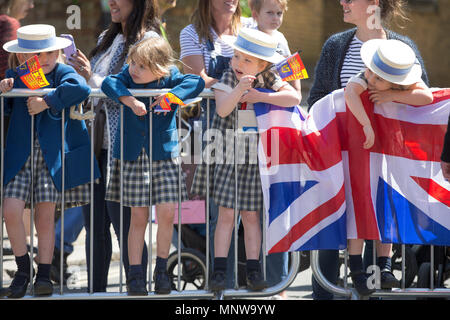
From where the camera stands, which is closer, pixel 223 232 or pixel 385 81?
pixel 385 81

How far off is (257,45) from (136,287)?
5.44 ft

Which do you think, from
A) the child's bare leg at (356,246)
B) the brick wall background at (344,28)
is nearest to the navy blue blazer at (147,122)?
the child's bare leg at (356,246)

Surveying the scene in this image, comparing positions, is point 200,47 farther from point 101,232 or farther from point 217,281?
point 217,281

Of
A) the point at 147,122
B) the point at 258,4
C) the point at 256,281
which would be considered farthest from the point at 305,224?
the point at 258,4

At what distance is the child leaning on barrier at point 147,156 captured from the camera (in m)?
5.38

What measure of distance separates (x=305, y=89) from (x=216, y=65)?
11.8m

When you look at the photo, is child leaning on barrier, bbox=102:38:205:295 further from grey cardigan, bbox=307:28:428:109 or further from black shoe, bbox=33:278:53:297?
grey cardigan, bbox=307:28:428:109

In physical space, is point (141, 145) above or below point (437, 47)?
below

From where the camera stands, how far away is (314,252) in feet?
18.2

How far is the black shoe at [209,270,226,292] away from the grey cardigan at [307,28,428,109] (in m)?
1.35

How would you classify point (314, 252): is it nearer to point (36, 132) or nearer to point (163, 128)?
point (163, 128)

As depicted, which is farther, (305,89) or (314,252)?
(305,89)

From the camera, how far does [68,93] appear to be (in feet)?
17.4
